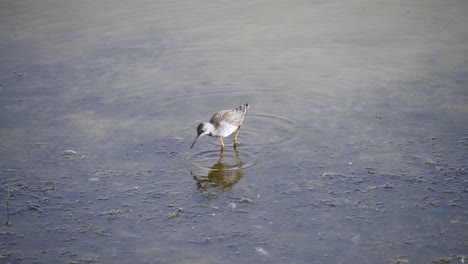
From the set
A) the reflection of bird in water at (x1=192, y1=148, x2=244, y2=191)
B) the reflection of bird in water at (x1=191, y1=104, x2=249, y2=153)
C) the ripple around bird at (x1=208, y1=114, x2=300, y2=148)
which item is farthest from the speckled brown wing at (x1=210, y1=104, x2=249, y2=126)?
the reflection of bird in water at (x1=192, y1=148, x2=244, y2=191)

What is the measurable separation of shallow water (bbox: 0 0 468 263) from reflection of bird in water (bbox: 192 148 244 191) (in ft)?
0.09

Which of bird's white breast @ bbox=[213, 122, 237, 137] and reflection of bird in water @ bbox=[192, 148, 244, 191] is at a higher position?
bird's white breast @ bbox=[213, 122, 237, 137]

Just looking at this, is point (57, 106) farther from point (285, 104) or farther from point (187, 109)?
point (285, 104)

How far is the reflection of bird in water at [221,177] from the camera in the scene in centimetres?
812

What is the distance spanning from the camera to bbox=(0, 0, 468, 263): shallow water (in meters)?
6.94

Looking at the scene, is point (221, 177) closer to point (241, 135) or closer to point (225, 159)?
point (225, 159)

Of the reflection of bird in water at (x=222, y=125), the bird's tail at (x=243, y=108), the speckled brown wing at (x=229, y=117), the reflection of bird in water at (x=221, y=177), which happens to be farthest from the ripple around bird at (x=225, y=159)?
the bird's tail at (x=243, y=108)

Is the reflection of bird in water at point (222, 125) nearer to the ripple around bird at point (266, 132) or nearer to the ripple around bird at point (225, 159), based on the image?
the ripple around bird at point (225, 159)

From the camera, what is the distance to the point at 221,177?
27.5 ft

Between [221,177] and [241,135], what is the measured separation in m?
1.41

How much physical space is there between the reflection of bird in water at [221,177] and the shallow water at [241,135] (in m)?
0.03

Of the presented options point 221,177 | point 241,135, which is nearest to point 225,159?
point 221,177

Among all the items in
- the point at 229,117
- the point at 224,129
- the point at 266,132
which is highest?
the point at 229,117

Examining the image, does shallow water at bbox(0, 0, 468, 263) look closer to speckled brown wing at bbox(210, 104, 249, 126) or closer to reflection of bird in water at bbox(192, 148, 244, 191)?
reflection of bird in water at bbox(192, 148, 244, 191)
